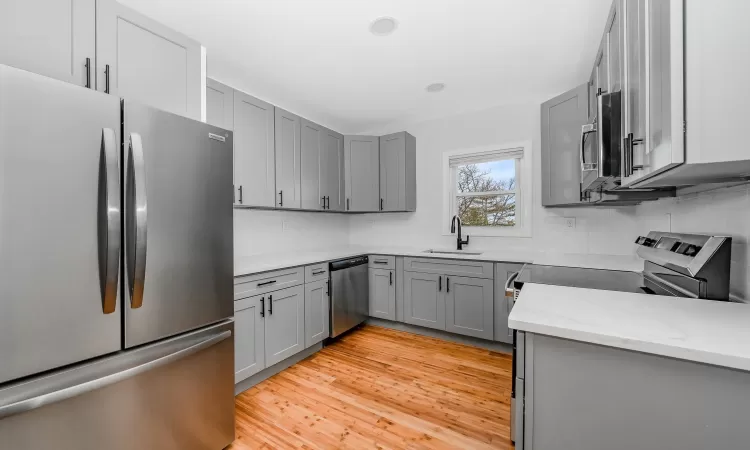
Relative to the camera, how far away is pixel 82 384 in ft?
3.51

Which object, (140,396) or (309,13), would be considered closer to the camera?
(140,396)

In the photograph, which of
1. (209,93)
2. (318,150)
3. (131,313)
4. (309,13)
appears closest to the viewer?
(131,313)

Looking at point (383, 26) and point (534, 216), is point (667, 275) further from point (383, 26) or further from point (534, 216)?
point (383, 26)

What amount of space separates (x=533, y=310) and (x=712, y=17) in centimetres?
87

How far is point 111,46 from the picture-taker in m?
1.34

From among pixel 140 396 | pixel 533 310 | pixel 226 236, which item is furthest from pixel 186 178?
pixel 533 310

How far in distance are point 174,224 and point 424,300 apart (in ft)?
8.06

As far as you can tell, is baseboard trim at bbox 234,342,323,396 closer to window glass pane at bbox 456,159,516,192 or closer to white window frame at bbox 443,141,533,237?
white window frame at bbox 443,141,533,237

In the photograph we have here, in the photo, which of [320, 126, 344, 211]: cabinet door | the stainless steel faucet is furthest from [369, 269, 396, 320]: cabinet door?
[320, 126, 344, 211]: cabinet door

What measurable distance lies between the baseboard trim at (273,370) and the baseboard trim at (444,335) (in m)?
0.86

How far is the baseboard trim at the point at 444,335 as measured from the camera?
2.89 m

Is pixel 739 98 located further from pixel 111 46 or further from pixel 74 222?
pixel 111 46

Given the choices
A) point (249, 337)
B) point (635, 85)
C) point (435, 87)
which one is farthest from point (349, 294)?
point (635, 85)

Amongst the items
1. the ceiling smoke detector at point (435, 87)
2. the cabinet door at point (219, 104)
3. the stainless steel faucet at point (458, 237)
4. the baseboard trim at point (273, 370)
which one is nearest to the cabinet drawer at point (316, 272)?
the baseboard trim at point (273, 370)
